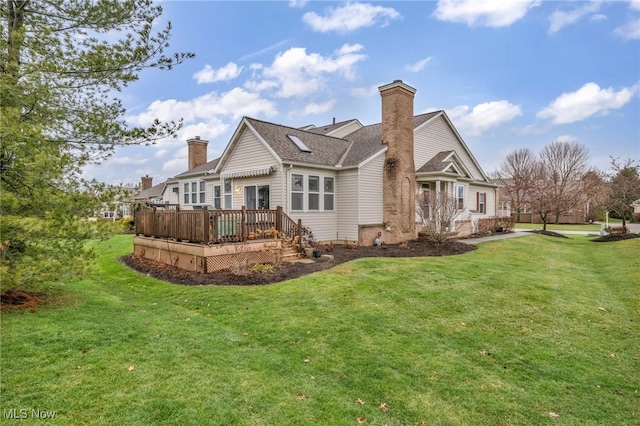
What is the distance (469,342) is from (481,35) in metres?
16.0

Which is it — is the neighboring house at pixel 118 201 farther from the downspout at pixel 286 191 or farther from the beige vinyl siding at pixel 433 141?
the beige vinyl siding at pixel 433 141

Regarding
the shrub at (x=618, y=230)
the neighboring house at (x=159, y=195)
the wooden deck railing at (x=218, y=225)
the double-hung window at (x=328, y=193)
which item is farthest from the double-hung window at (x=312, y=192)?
the shrub at (x=618, y=230)

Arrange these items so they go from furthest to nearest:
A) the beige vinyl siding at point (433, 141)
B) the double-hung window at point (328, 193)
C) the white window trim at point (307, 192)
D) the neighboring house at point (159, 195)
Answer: the neighboring house at point (159, 195) < the beige vinyl siding at point (433, 141) < the double-hung window at point (328, 193) < the white window trim at point (307, 192)

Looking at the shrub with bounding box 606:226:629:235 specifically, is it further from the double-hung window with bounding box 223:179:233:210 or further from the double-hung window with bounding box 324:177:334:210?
the double-hung window with bounding box 223:179:233:210

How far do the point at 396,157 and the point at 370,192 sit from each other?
6.93 feet

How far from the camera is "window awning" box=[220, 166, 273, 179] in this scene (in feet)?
45.1

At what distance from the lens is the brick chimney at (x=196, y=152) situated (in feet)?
81.8

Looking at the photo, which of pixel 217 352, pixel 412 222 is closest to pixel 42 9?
pixel 217 352

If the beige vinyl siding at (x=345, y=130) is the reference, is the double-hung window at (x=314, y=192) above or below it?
below

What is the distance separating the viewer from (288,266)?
10.5m

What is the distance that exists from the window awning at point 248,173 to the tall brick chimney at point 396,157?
5654 millimetres

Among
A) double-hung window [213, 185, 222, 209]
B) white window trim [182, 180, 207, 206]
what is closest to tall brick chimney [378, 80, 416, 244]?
double-hung window [213, 185, 222, 209]

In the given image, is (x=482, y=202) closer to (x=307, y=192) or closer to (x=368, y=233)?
(x=368, y=233)

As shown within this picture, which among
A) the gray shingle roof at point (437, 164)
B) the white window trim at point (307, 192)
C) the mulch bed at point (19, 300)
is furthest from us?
the gray shingle roof at point (437, 164)
